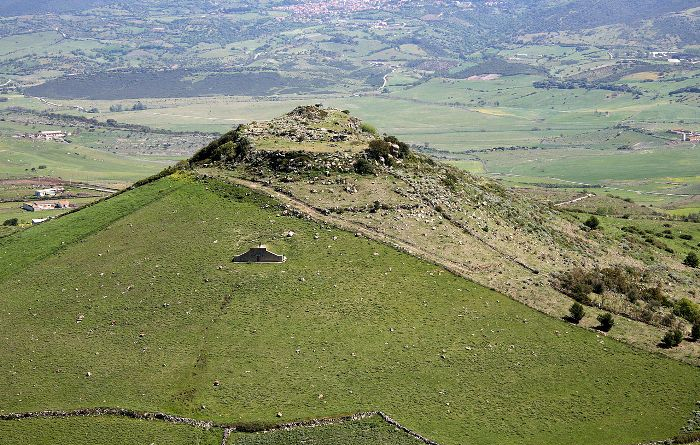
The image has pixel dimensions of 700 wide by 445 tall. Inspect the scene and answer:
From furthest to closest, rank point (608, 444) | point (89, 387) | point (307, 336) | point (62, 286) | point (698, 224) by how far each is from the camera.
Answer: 1. point (698, 224)
2. point (62, 286)
3. point (307, 336)
4. point (89, 387)
5. point (608, 444)

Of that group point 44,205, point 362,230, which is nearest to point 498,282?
point 362,230

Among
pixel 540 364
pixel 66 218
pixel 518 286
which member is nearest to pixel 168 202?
pixel 66 218

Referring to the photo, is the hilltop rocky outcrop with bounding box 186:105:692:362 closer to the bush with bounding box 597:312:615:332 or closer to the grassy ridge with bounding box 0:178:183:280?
the bush with bounding box 597:312:615:332

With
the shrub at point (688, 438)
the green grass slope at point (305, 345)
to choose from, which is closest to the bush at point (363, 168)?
the green grass slope at point (305, 345)

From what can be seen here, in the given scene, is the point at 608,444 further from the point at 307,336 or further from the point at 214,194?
the point at 214,194

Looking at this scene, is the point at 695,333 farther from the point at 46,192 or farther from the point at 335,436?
the point at 46,192

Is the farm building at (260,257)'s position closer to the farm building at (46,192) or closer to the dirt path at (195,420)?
the dirt path at (195,420)
